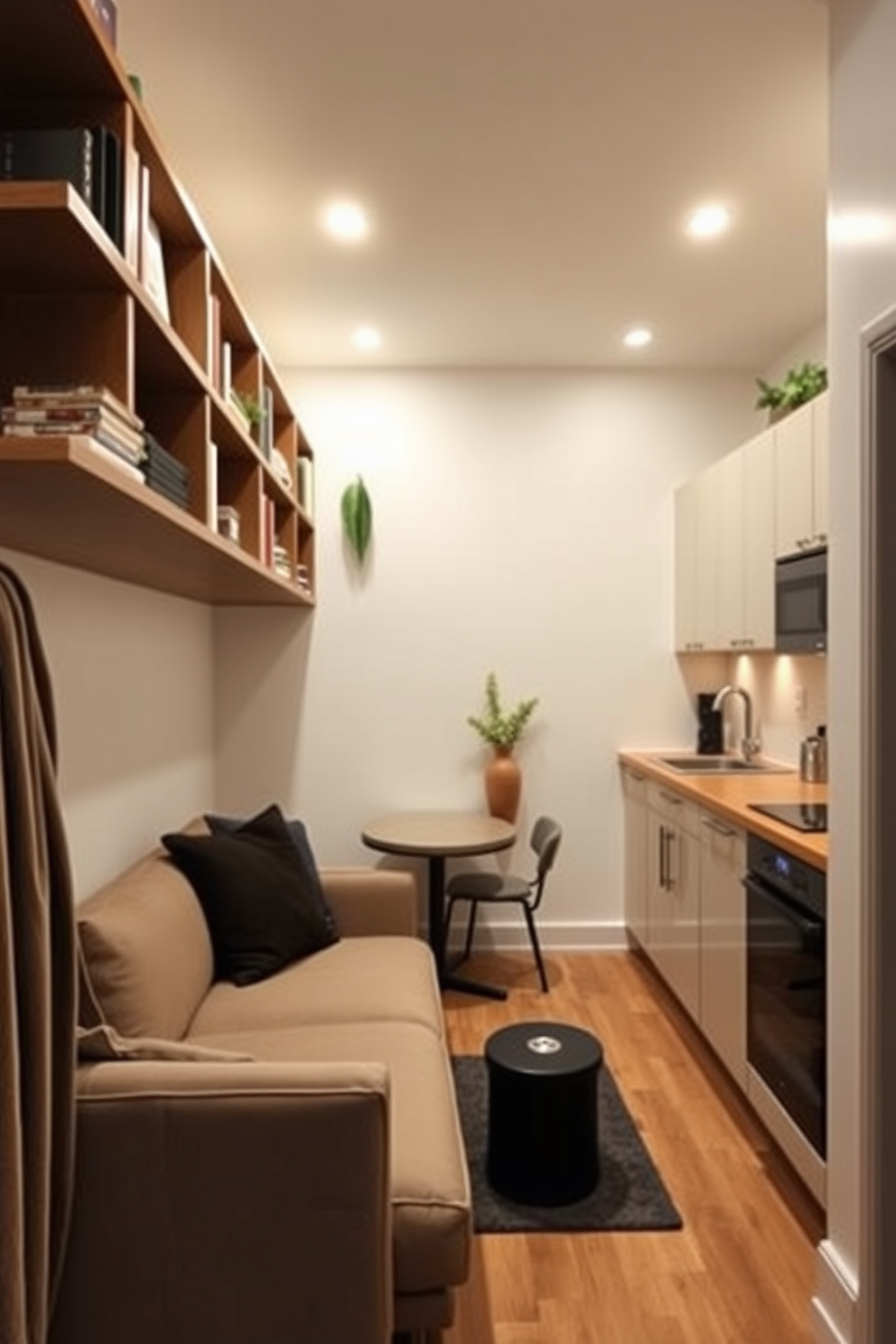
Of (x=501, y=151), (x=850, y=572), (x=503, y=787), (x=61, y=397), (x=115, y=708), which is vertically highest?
(x=501, y=151)

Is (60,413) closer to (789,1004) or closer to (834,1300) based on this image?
(789,1004)

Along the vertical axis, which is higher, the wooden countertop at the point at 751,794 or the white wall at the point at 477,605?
the white wall at the point at 477,605

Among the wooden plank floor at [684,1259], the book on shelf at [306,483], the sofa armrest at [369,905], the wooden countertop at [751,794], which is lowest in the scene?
the wooden plank floor at [684,1259]

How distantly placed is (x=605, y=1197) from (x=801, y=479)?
2337mm

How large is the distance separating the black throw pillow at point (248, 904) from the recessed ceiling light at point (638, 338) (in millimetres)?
2751

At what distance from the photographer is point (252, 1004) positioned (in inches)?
90.2

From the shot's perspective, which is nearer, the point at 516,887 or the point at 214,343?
the point at 214,343

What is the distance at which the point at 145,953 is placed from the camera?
195 cm

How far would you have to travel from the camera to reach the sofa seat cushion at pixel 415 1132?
1.46m

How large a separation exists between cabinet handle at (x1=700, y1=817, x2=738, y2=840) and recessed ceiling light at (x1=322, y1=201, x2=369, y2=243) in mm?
2350

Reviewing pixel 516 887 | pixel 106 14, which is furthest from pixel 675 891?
pixel 106 14

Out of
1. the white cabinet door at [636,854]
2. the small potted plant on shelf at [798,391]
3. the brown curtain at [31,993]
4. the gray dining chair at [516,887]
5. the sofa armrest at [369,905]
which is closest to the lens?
the brown curtain at [31,993]

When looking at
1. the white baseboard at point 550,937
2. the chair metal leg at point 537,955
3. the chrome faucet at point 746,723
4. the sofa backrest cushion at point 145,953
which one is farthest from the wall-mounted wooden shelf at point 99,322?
the chrome faucet at point 746,723

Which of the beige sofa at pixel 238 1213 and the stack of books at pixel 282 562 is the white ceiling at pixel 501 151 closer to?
the stack of books at pixel 282 562
